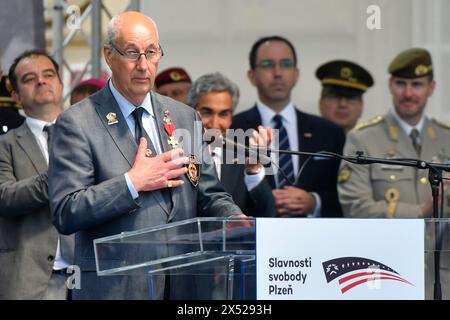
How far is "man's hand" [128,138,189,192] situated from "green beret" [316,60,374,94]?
→ 10.1ft

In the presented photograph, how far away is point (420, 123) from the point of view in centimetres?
626

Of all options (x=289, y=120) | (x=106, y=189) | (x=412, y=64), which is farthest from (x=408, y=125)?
(x=106, y=189)

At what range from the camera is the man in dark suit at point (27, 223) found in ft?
16.4

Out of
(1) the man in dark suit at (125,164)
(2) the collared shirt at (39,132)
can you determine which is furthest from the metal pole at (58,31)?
(1) the man in dark suit at (125,164)

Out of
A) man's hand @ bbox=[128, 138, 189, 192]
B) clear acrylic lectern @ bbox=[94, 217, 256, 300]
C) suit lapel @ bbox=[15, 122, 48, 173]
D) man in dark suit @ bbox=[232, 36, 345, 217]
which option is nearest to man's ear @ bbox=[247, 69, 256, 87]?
man in dark suit @ bbox=[232, 36, 345, 217]

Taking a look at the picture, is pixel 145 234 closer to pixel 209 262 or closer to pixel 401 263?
pixel 209 262

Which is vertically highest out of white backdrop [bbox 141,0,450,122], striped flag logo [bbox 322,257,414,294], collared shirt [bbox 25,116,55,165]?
white backdrop [bbox 141,0,450,122]

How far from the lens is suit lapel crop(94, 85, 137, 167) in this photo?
3678 mm

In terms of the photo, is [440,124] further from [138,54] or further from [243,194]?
[138,54]

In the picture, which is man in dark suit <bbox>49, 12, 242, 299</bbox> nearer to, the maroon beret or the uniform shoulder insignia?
the maroon beret

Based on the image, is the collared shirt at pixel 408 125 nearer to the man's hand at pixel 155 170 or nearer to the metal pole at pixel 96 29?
the metal pole at pixel 96 29

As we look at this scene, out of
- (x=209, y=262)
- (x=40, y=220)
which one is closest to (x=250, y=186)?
(x=40, y=220)
